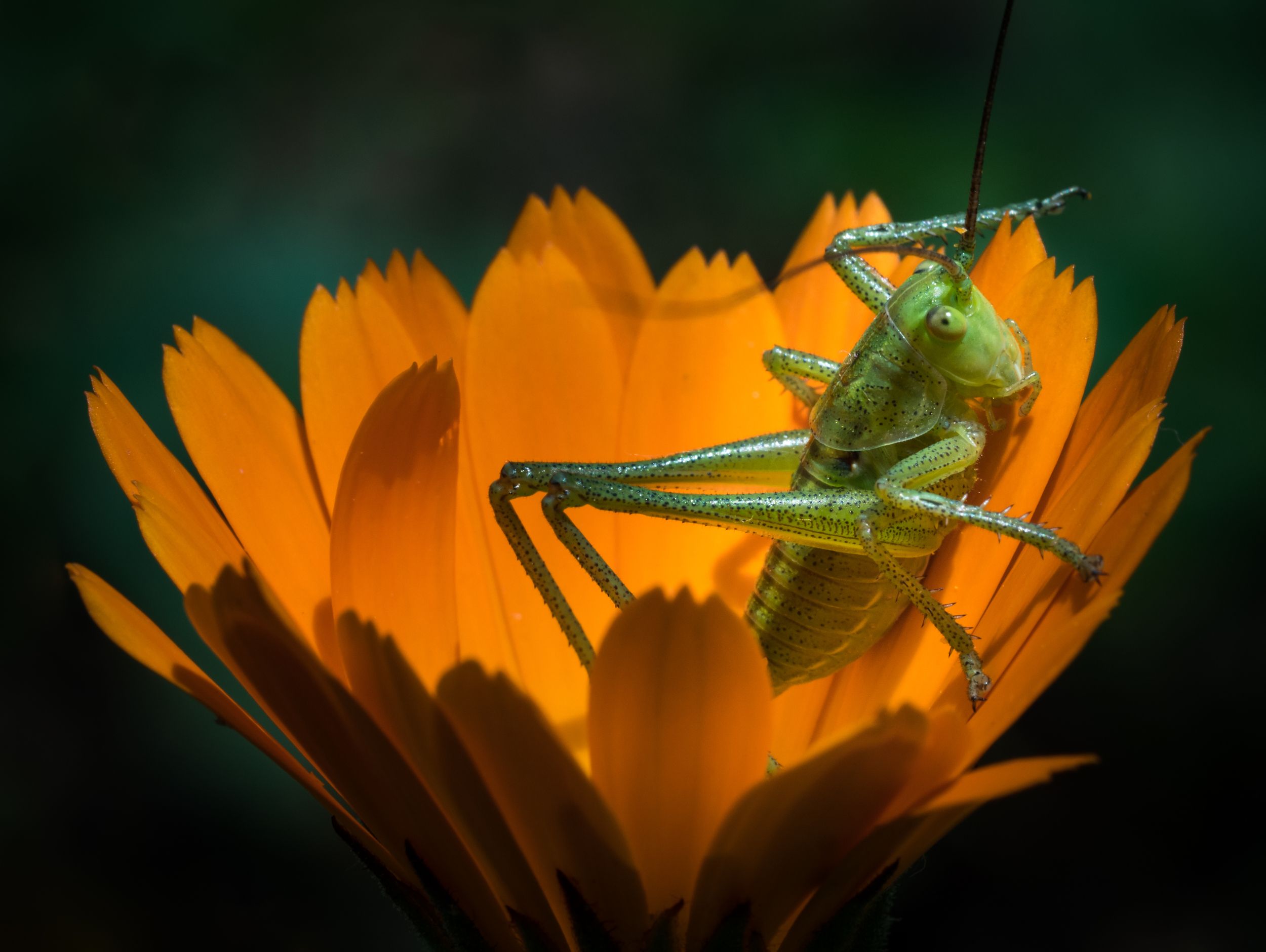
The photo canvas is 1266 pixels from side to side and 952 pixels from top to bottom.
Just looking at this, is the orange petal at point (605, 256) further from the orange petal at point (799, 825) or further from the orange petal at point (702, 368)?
the orange petal at point (799, 825)

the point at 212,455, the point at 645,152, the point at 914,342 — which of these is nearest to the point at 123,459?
the point at 212,455

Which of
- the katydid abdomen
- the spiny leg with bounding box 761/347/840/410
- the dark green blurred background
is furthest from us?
the dark green blurred background

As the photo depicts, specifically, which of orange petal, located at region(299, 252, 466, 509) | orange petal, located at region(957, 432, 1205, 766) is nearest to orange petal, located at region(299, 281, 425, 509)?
orange petal, located at region(299, 252, 466, 509)

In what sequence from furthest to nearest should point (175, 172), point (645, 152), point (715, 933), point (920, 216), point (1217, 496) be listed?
1. point (645, 152)
2. point (175, 172)
3. point (920, 216)
4. point (1217, 496)
5. point (715, 933)

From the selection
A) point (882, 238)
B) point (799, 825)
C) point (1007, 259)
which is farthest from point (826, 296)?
point (799, 825)

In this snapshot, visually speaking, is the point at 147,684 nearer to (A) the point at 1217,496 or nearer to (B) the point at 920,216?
(B) the point at 920,216

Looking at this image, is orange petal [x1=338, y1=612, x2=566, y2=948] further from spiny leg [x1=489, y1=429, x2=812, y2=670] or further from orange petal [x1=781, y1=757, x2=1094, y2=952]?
spiny leg [x1=489, y1=429, x2=812, y2=670]
